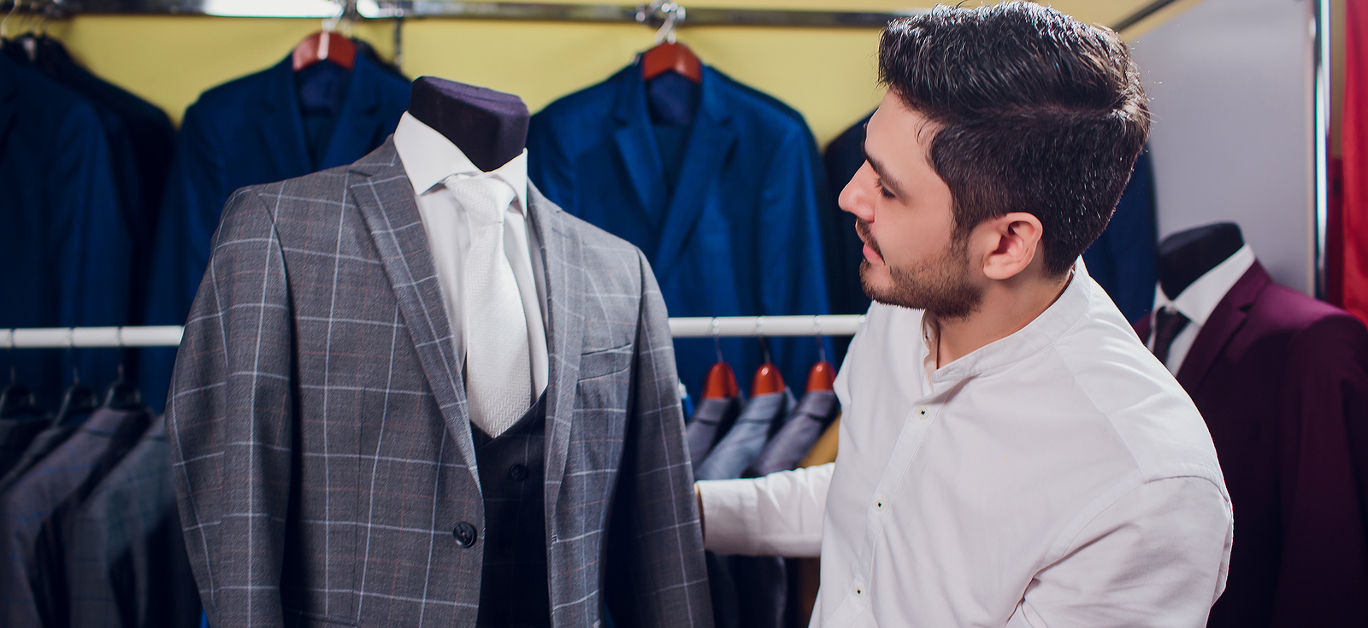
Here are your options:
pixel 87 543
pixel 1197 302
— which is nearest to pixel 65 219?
pixel 87 543

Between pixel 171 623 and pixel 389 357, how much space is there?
617mm

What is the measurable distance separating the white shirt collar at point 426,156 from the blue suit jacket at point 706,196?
0.71 meters

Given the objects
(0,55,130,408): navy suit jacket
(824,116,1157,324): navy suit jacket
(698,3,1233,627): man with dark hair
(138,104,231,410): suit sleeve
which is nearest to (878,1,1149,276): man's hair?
(698,3,1233,627): man with dark hair

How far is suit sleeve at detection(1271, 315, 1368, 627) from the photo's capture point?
133cm

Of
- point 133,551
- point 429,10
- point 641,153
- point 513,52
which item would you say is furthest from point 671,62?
point 133,551

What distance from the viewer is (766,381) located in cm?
154

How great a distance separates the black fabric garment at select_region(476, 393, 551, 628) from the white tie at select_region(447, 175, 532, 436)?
0.02 metres

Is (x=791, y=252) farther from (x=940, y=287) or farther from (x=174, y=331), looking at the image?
(x=174, y=331)

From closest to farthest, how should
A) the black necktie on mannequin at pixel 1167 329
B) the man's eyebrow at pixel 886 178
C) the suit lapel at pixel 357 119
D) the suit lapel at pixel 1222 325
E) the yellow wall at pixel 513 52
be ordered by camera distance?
the man's eyebrow at pixel 886 178
the suit lapel at pixel 1222 325
the black necktie on mannequin at pixel 1167 329
the suit lapel at pixel 357 119
the yellow wall at pixel 513 52

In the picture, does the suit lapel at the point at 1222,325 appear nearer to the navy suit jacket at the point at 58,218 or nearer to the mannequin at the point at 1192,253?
the mannequin at the point at 1192,253

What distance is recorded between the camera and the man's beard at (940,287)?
1.04 m

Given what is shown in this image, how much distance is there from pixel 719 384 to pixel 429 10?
3.55 feet

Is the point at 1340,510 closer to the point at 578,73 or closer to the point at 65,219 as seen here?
the point at 578,73

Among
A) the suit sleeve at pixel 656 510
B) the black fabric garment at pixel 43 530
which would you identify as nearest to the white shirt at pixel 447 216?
the suit sleeve at pixel 656 510
